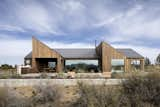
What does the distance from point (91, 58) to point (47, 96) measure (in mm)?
29193

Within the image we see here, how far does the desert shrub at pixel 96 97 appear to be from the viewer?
1015cm

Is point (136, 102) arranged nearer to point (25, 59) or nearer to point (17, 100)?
point (17, 100)

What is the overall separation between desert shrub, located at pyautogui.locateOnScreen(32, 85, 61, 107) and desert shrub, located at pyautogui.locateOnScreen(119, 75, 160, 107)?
3315 millimetres

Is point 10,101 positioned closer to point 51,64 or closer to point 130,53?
point 51,64

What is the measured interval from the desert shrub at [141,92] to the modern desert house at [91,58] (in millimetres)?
24100

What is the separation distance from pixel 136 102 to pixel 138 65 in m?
32.0

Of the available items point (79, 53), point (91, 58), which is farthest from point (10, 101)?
point (79, 53)

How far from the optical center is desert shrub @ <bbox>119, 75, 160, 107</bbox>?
34.6 feet

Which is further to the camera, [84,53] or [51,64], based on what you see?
[51,64]

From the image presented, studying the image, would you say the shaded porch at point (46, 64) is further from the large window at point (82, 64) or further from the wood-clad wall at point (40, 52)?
the large window at point (82, 64)

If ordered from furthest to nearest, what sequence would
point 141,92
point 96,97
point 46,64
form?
point 46,64 < point 141,92 < point 96,97

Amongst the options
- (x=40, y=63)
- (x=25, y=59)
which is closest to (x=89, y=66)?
(x=40, y=63)

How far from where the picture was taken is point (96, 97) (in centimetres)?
1064

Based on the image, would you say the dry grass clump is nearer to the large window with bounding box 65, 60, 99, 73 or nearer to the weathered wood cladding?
the weathered wood cladding
